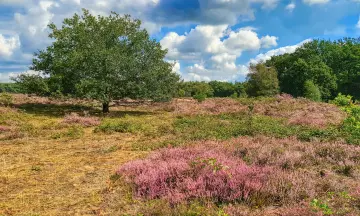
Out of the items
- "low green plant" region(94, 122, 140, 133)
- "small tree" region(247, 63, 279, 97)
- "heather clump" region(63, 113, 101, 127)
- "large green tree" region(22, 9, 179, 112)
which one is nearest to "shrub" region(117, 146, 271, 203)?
"low green plant" region(94, 122, 140, 133)

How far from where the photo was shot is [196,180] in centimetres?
676

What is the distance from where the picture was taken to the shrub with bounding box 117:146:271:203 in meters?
6.14

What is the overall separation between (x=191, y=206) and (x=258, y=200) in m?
1.39

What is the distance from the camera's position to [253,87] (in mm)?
57031

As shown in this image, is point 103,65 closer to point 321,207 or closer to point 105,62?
→ point 105,62

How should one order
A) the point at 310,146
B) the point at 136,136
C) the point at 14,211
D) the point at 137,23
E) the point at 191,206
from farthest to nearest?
the point at 137,23
the point at 136,136
the point at 310,146
the point at 14,211
the point at 191,206

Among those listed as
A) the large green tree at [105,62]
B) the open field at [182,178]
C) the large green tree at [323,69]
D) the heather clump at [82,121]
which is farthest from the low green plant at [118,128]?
the large green tree at [323,69]

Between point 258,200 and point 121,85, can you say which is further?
point 121,85

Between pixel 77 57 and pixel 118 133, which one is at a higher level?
pixel 77 57

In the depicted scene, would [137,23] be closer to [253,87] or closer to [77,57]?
[77,57]

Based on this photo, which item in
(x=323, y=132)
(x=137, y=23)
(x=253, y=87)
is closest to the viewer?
(x=323, y=132)

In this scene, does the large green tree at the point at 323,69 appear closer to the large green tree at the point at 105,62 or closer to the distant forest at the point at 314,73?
the distant forest at the point at 314,73

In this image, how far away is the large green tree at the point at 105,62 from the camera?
24.5 metres

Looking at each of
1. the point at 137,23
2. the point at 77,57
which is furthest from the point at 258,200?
the point at 137,23
